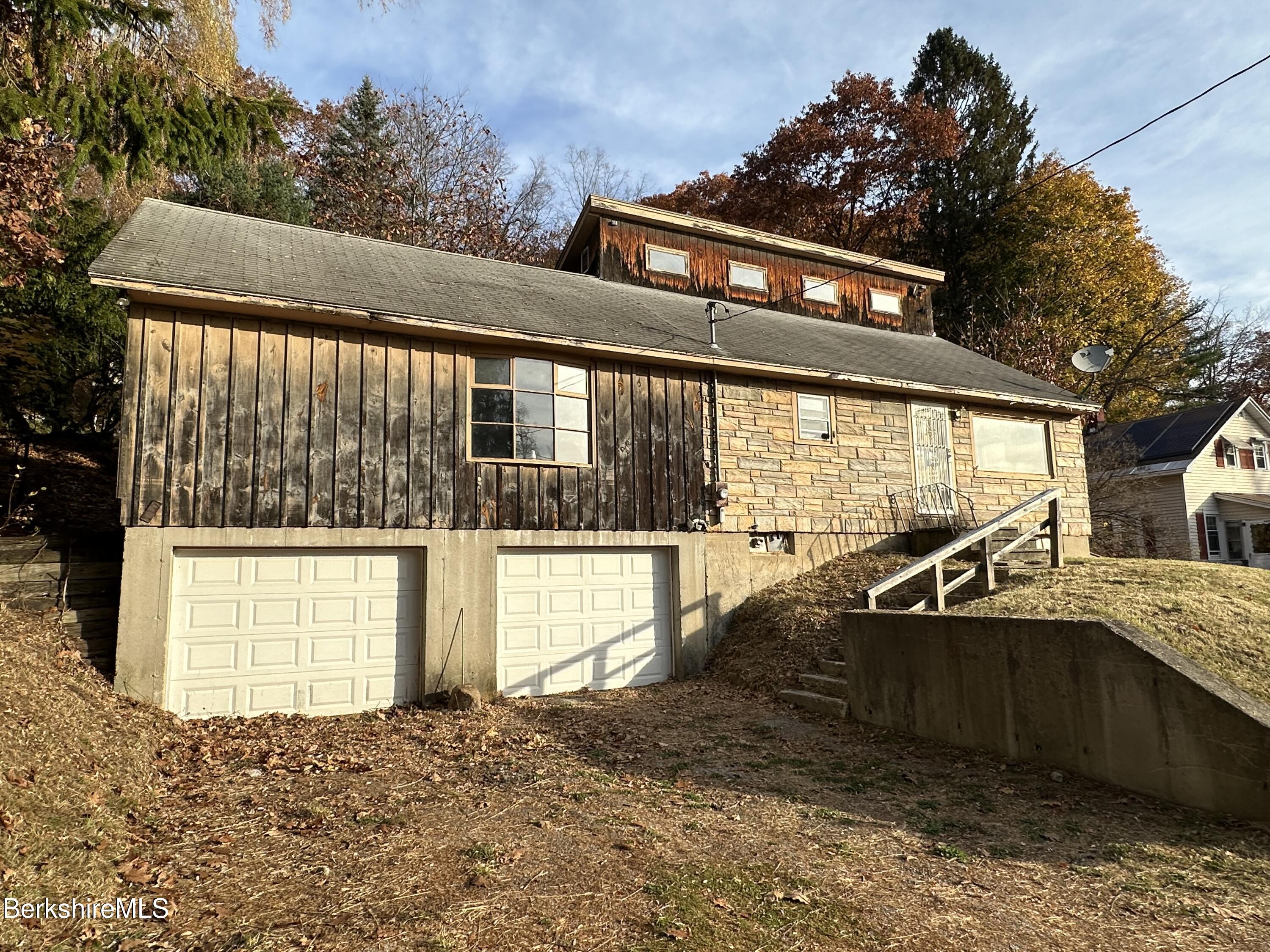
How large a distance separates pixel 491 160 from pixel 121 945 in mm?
25594

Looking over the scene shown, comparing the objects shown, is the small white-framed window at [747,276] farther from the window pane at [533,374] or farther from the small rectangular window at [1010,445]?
the window pane at [533,374]

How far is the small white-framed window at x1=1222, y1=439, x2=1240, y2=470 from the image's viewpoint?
25531 mm

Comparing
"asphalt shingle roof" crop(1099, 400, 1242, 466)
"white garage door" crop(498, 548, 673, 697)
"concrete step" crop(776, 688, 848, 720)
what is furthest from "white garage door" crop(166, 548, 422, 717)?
"asphalt shingle roof" crop(1099, 400, 1242, 466)

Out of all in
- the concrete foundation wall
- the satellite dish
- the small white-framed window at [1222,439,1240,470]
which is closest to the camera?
the concrete foundation wall

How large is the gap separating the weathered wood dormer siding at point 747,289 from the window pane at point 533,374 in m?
5.17

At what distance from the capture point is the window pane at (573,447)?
9.97 meters

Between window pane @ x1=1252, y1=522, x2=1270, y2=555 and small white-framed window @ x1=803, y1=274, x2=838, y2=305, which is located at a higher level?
small white-framed window @ x1=803, y1=274, x2=838, y2=305

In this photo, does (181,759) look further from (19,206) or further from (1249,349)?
(1249,349)

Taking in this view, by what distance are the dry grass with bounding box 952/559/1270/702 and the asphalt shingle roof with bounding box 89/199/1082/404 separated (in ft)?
14.7

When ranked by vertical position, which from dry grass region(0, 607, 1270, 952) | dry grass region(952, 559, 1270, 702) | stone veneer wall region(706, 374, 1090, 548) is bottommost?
dry grass region(0, 607, 1270, 952)

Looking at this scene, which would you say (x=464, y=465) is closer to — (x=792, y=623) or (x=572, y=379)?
(x=572, y=379)

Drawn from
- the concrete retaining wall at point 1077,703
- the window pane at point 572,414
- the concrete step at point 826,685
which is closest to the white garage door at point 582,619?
the window pane at point 572,414

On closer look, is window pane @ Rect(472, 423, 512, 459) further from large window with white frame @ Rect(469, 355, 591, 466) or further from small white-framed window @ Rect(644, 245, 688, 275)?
small white-framed window @ Rect(644, 245, 688, 275)

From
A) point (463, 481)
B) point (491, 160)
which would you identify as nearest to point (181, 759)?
point (463, 481)
